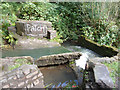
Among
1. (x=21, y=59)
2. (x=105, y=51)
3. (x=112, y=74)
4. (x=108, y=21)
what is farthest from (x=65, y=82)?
(x=108, y=21)

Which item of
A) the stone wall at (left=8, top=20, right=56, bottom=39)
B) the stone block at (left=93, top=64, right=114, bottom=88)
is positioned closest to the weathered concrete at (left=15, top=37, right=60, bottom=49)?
the stone wall at (left=8, top=20, right=56, bottom=39)

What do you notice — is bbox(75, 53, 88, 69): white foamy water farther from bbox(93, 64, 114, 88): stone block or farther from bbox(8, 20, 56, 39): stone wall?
bbox(8, 20, 56, 39): stone wall

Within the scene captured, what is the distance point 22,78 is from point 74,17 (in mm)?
7798

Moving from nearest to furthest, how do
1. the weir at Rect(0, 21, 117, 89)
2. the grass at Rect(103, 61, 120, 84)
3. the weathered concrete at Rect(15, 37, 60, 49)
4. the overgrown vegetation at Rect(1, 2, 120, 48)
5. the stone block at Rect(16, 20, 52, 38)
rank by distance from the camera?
the weir at Rect(0, 21, 117, 89), the grass at Rect(103, 61, 120, 84), the weathered concrete at Rect(15, 37, 60, 49), the stone block at Rect(16, 20, 52, 38), the overgrown vegetation at Rect(1, 2, 120, 48)

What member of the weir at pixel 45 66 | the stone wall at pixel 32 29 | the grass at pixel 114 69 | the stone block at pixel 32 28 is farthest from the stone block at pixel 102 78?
the stone block at pixel 32 28

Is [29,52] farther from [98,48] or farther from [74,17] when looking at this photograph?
[74,17]

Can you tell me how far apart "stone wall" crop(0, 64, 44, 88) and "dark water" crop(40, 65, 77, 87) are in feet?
3.21

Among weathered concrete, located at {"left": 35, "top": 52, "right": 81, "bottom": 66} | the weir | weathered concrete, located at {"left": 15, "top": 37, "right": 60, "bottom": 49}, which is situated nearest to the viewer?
the weir

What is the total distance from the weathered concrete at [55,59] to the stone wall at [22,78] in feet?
5.26

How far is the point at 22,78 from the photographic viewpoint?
2.49 metres

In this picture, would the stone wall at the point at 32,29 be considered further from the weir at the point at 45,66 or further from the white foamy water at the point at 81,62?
the white foamy water at the point at 81,62

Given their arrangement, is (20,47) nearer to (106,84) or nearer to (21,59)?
(21,59)

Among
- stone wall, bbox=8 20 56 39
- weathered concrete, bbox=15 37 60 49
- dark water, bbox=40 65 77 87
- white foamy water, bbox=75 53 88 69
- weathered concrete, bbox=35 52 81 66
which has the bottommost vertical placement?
dark water, bbox=40 65 77 87

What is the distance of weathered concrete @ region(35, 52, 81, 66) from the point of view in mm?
4414
